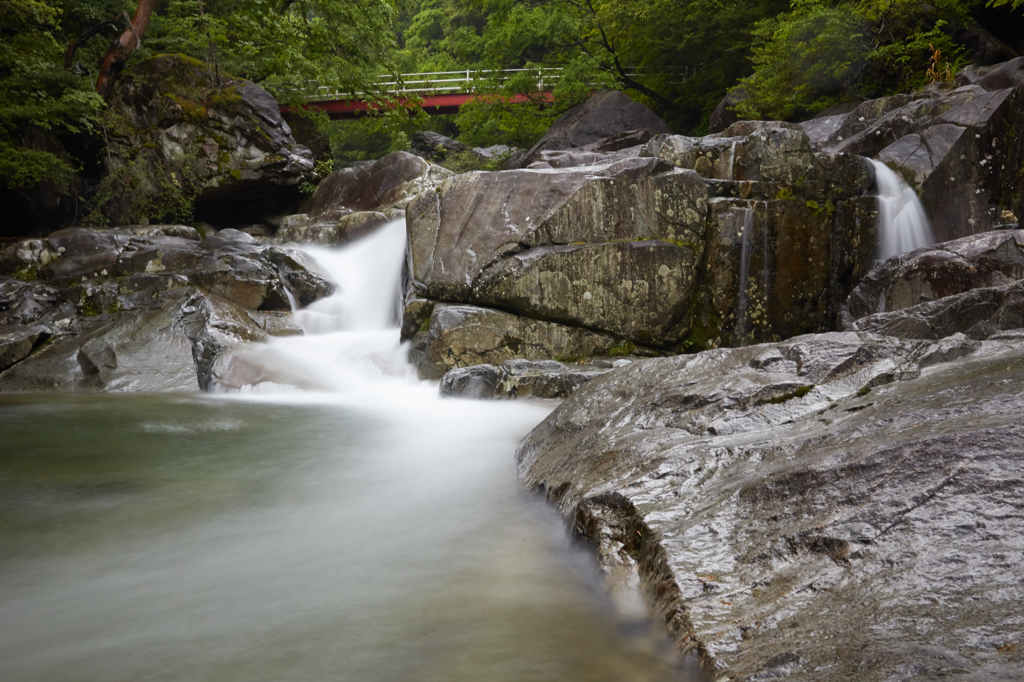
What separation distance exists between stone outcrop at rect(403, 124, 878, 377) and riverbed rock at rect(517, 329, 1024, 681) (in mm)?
4123

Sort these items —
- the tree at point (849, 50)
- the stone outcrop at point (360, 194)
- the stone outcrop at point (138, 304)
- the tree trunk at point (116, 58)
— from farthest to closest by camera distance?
the tree trunk at point (116, 58), the stone outcrop at point (360, 194), the tree at point (849, 50), the stone outcrop at point (138, 304)

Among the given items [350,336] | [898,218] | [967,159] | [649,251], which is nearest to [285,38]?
[350,336]

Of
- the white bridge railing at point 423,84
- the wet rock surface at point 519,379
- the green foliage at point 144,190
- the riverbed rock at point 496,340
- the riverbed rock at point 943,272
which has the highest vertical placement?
the white bridge railing at point 423,84

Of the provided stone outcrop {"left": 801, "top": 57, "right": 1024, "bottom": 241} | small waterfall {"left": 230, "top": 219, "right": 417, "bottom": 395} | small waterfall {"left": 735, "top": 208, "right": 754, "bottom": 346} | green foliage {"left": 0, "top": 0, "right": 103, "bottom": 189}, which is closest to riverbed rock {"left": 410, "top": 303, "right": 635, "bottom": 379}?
small waterfall {"left": 230, "top": 219, "right": 417, "bottom": 395}

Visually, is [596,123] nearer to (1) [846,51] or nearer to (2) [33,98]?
(1) [846,51]

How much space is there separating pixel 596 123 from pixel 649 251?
11514 millimetres

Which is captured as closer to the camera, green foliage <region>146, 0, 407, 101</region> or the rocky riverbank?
the rocky riverbank

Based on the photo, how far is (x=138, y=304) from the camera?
1030cm

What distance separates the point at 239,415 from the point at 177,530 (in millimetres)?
3406

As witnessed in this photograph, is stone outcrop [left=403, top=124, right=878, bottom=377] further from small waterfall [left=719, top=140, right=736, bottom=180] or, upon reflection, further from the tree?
the tree

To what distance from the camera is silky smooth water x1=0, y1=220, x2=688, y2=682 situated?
7.62 ft

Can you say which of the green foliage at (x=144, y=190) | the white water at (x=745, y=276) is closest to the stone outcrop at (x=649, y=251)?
the white water at (x=745, y=276)

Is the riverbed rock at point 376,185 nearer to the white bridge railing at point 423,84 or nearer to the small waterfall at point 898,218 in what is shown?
the white bridge railing at point 423,84

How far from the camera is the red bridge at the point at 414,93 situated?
20.1 metres
